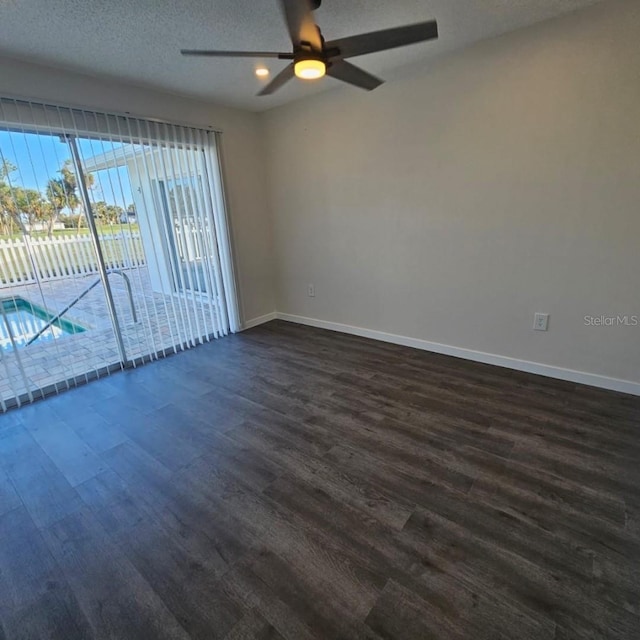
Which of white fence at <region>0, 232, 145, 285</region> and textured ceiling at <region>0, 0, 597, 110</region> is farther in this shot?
white fence at <region>0, 232, 145, 285</region>

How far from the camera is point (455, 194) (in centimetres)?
287

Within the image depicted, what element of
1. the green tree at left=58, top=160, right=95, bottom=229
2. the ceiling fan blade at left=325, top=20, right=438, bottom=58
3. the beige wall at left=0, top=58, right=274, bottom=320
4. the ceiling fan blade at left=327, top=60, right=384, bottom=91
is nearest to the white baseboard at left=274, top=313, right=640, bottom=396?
the beige wall at left=0, top=58, right=274, bottom=320

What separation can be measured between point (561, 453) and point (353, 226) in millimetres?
2563

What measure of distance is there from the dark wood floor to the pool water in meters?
0.56

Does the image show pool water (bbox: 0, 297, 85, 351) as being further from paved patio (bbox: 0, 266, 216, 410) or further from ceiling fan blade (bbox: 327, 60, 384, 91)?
ceiling fan blade (bbox: 327, 60, 384, 91)

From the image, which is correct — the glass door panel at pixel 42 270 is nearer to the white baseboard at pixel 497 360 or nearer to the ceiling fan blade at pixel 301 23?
the ceiling fan blade at pixel 301 23

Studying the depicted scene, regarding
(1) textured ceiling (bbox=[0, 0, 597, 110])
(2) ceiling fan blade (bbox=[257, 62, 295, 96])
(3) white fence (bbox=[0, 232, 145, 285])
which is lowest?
(3) white fence (bbox=[0, 232, 145, 285])

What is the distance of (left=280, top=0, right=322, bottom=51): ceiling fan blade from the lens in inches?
53.7

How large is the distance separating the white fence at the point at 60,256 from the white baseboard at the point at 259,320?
1430 mm

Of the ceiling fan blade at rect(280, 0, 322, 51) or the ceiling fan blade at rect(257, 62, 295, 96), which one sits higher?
the ceiling fan blade at rect(280, 0, 322, 51)

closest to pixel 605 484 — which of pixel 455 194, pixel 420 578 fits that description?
pixel 420 578

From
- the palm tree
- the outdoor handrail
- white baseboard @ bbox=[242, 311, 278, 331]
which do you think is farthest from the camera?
white baseboard @ bbox=[242, 311, 278, 331]

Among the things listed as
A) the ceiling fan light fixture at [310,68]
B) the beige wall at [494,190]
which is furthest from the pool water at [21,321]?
the beige wall at [494,190]

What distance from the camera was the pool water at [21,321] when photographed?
2516 millimetres
